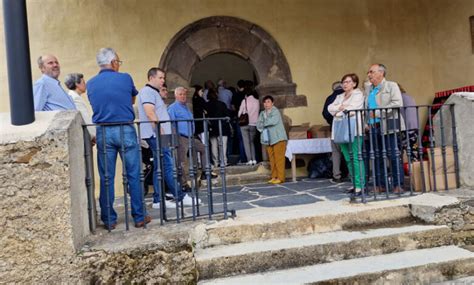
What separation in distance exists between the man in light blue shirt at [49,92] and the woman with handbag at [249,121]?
13.9 feet

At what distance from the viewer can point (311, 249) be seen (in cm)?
333

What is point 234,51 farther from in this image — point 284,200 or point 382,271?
point 382,271

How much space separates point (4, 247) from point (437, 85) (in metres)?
7.60

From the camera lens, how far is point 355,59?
7871 mm

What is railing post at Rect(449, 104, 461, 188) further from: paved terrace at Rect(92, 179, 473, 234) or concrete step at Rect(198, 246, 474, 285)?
concrete step at Rect(198, 246, 474, 285)

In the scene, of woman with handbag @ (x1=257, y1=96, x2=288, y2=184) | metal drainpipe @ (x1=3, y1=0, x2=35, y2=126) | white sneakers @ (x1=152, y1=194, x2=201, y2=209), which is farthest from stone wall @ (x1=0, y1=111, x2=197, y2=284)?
woman with handbag @ (x1=257, y1=96, x2=288, y2=184)

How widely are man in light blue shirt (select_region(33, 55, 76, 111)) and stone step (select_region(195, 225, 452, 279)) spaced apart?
173 centimetres

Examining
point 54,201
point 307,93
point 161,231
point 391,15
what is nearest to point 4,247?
point 54,201

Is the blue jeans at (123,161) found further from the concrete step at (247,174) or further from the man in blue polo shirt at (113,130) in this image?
the concrete step at (247,174)

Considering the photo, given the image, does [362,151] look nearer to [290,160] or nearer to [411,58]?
[290,160]

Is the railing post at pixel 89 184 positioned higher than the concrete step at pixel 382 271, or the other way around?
the railing post at pixel 89 184

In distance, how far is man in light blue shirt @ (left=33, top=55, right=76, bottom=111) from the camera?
142 inches

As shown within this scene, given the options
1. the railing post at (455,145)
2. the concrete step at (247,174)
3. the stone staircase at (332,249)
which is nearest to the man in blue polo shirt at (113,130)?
the stone staircase at (332,249)

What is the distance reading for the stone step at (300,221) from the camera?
348cm
